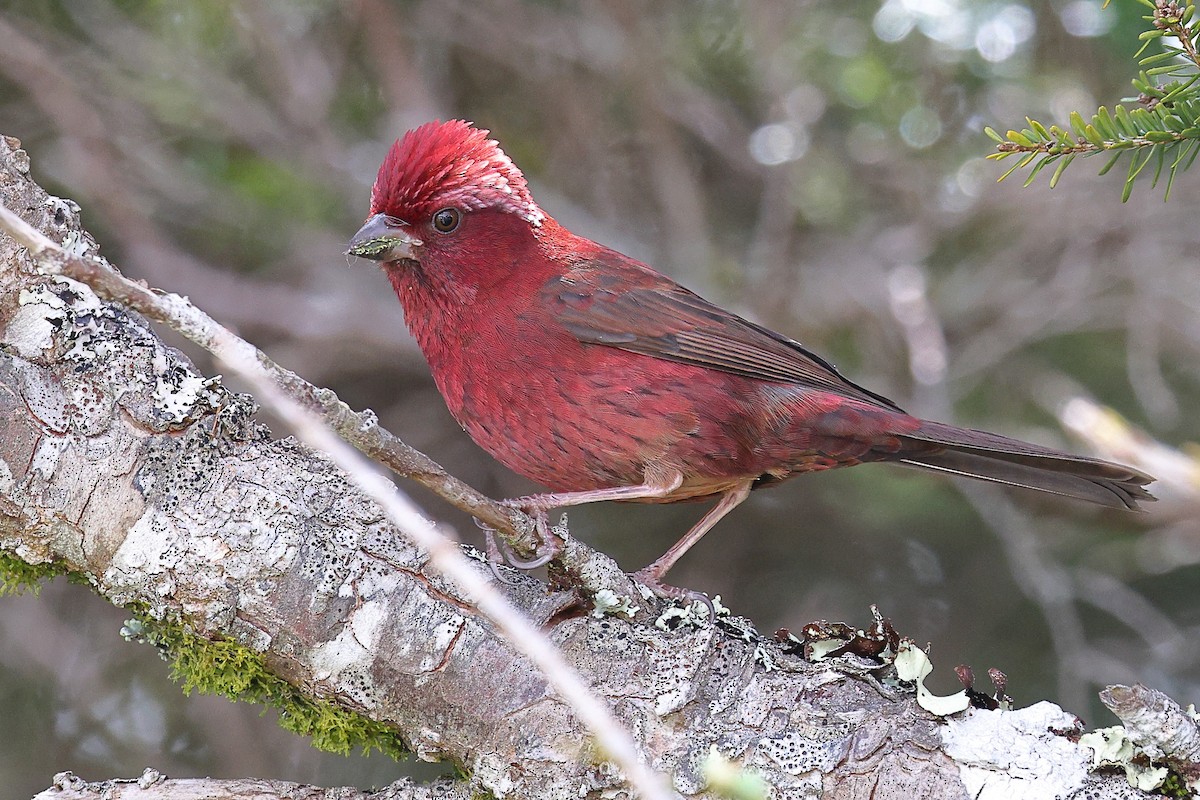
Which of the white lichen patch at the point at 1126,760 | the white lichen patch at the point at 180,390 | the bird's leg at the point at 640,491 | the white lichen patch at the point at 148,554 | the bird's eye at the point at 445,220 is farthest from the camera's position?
the bird's eye at the point at 445,220

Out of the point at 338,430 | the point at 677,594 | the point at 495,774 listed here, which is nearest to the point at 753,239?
the point at 677,594

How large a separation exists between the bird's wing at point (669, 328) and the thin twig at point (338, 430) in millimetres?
1443

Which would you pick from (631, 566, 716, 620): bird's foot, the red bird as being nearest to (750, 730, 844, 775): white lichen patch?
(631, 566, 716, 620): bird's foot

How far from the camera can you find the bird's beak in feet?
12.3

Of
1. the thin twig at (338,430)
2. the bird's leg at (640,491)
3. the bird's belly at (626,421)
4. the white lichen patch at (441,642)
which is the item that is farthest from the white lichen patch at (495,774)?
the bird's belly at (626,421)

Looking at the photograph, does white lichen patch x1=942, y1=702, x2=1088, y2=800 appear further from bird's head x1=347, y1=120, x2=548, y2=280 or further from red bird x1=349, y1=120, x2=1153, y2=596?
bird's head x1=347, y1=120, x2=548, y2=280

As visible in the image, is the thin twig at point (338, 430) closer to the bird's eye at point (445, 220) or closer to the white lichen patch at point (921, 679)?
the white lichen patch at point (921, 679)

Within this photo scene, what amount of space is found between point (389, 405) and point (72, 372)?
313 centimetres

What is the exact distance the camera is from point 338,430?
2041 millimetres

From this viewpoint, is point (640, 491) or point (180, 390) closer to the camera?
point (180, 390)

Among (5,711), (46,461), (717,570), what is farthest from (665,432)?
(5,711)

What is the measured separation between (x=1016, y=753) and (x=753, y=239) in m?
4.01

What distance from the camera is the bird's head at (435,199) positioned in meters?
3.77

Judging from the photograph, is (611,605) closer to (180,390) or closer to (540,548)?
(540,548)
